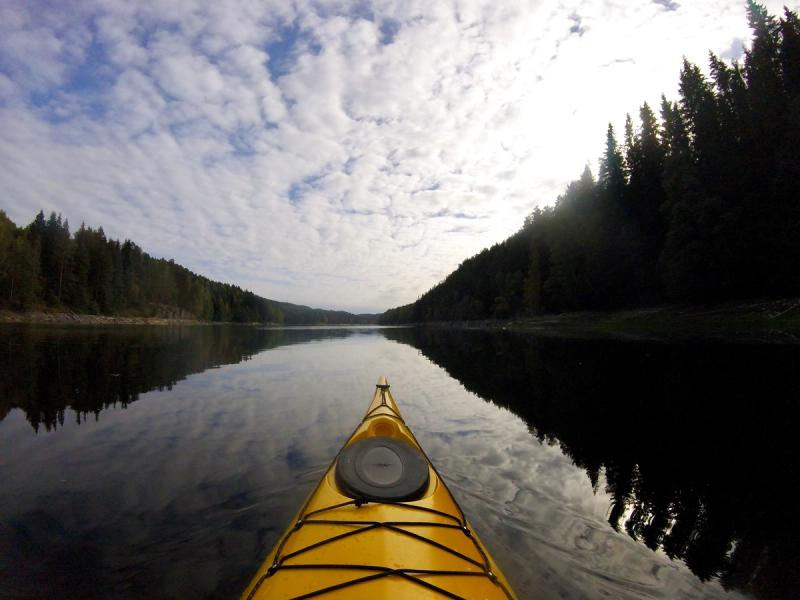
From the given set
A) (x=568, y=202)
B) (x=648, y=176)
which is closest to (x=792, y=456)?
(x=648, y=176)

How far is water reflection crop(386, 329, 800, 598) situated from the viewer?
5469 millimetres

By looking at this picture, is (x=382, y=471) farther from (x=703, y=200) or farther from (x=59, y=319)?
(x=59, y=319)

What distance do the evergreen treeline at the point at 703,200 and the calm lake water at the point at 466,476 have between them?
1978cm

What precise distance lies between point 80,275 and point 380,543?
101603 millimetres

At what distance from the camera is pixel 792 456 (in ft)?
27.7

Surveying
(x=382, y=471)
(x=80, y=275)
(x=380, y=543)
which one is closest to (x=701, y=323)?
(x=382, y=471)

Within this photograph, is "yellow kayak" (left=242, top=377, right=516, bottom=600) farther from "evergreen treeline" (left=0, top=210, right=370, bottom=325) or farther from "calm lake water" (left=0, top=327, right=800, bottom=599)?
"evergreen treeline" (left=0, top=210, right=370, bottom=325)

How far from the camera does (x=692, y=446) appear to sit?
30.3 feet

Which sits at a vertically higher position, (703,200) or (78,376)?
(703,200)

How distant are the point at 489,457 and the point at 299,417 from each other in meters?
6.39

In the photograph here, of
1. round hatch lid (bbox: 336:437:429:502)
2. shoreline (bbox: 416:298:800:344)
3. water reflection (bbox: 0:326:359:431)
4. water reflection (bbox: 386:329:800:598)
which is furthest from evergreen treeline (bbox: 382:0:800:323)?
water reflection (bbox: 0:326:359:431)

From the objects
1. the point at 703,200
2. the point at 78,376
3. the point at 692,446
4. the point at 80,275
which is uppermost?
the point at 703,200

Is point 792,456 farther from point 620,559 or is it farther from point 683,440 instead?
point 620,559

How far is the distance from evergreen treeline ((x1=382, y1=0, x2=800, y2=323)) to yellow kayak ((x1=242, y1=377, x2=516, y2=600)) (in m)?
36.3
